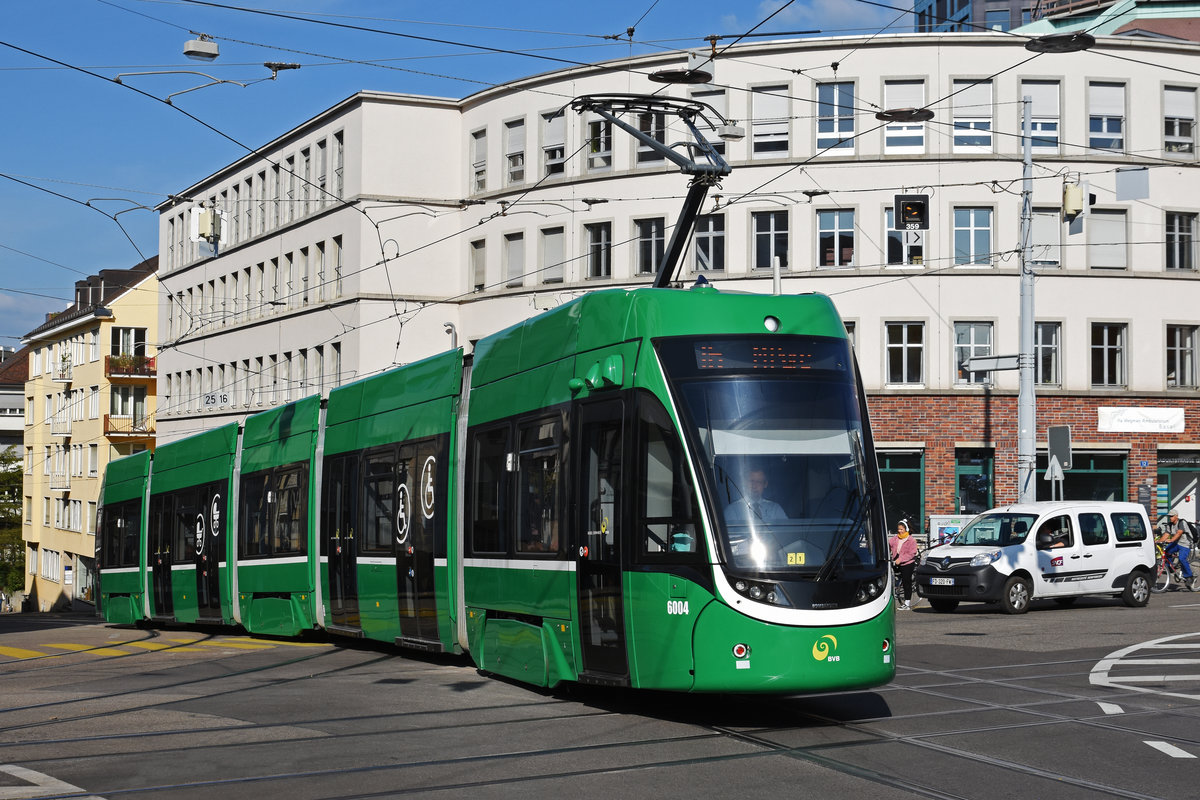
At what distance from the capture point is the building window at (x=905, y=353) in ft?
137

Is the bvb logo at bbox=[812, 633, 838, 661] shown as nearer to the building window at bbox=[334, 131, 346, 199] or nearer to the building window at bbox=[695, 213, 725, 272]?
the building window at bbox=[695, 213, 725, 272]

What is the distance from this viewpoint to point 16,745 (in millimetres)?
10070

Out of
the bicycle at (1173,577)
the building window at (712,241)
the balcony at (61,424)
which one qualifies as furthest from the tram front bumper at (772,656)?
the balcony at (61,424)

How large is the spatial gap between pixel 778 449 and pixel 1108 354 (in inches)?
1343

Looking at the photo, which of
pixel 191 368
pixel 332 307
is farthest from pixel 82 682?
pixel 191 368

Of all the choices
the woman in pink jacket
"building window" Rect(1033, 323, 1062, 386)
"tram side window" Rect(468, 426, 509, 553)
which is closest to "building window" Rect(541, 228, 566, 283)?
"building window" Rect(1033, 323, 1062, 386)

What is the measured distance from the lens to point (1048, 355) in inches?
1645

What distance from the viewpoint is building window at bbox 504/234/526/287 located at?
153 ft

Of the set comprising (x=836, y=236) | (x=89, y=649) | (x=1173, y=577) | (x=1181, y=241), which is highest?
(x=836, y=236)

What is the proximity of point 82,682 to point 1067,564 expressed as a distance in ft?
52.6

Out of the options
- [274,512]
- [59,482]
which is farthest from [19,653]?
[59,482]

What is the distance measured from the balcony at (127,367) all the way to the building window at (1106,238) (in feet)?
155

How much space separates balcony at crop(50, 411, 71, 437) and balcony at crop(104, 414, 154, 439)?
25.9ft

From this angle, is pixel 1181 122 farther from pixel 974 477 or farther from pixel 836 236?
pixel 974 477
